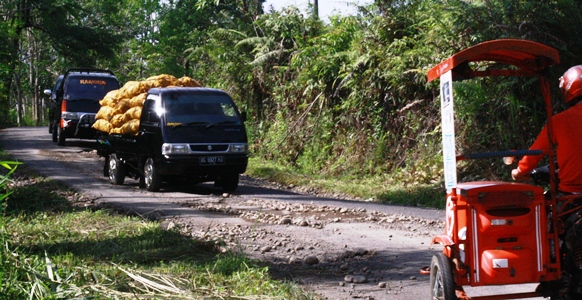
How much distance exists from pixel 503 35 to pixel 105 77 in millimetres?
15219

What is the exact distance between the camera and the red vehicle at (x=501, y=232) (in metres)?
5.06

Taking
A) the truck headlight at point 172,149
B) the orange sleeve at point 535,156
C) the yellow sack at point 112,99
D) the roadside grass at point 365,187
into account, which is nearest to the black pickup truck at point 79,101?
the yellow sack at point 112,99

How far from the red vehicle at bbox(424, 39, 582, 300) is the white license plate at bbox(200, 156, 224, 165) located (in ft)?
29.4

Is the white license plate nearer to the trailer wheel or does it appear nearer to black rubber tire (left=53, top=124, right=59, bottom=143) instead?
the trailer wheel

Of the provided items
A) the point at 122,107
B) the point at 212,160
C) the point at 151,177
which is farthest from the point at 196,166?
the point at 122,107

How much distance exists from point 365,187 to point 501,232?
9846mm

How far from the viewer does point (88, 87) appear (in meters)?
24.5

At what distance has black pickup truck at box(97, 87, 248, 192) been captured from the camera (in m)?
13.9

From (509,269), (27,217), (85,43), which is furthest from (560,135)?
(85,43)

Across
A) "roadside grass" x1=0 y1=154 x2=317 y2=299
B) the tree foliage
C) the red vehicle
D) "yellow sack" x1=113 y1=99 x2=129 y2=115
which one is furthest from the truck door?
the red vehicle

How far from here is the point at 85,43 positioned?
35.9 meters

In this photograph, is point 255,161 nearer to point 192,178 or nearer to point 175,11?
point 192,178

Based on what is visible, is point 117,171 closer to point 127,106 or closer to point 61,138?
point 127,106

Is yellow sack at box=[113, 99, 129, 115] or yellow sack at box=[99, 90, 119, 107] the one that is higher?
yellow sack at box=[99, 90, 119, 107]
